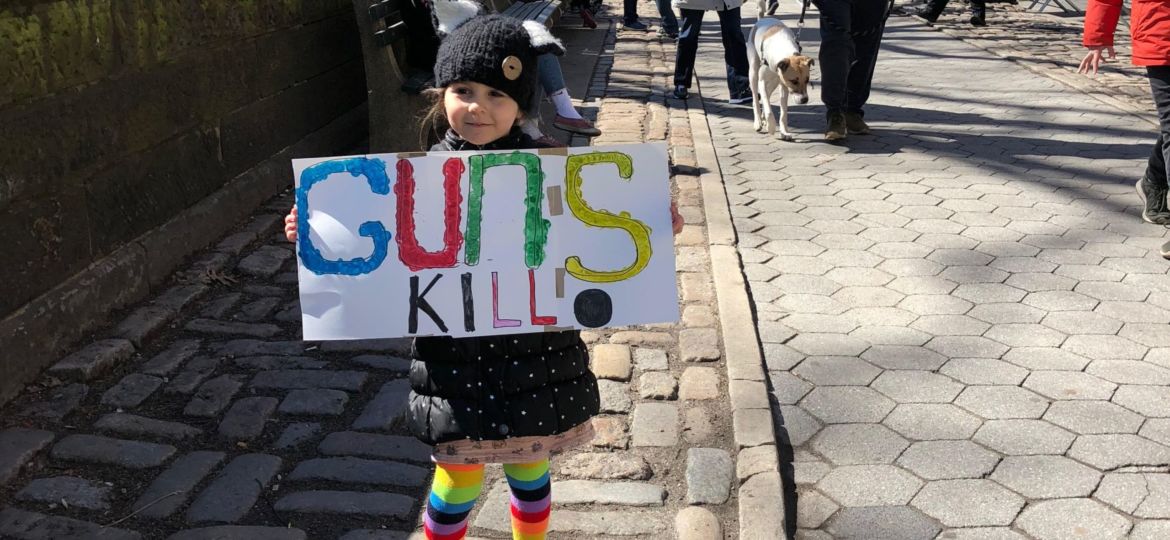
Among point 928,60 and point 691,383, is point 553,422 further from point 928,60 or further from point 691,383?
point 928,60

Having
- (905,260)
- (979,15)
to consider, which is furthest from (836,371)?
(979,15)

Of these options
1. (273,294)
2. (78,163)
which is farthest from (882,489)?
(78,163)

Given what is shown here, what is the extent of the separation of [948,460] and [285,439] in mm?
2058

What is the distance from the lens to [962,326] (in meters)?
4.50

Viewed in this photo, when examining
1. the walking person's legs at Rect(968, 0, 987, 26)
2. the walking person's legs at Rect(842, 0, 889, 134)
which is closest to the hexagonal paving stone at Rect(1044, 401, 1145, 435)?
the walking person's legs at Rect(842, 0, 889, 134)

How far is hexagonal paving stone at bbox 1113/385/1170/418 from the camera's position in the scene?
3.71 meters

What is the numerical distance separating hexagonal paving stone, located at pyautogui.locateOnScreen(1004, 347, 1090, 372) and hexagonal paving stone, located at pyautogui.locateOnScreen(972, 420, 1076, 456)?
497mm

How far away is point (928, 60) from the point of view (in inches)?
459

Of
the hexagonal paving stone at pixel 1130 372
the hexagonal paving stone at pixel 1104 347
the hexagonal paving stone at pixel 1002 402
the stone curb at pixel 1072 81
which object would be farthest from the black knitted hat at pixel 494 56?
the stone curb at pixel 1072 81

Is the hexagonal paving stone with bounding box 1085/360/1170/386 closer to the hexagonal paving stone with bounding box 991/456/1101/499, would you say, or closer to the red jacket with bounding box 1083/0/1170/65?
the hexagonal paving stone with bounding box 991/456/1101/499

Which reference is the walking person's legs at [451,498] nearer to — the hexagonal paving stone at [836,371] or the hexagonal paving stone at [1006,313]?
the hexagonal paving stone at [836,371]

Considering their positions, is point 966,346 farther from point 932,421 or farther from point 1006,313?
point 932,421

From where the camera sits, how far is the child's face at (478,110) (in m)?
2.44

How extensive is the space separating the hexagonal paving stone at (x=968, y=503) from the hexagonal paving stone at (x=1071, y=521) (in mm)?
52
